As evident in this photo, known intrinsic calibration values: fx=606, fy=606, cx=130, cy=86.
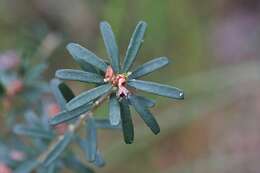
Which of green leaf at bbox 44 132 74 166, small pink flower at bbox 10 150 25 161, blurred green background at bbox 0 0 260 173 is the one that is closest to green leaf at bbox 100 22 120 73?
green leaf at bbox 44 132 74 166

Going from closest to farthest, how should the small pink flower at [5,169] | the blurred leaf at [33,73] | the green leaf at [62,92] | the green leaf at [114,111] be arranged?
the green leaf at [114,111] < the green leaf at [62,92] < the small pink flower at [5,169] < the blurred leaf at [33,73]

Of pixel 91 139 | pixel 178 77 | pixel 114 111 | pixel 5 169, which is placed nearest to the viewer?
pixel 114 111

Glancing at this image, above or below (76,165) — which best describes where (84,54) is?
above

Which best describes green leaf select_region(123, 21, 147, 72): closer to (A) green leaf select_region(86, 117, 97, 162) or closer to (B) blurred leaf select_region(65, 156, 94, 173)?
(A) green leaf select_region(86, 117, 97, 162)

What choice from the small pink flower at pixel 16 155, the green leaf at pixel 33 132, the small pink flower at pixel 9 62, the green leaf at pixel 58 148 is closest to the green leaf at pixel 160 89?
the green leaf at pixel 58 148

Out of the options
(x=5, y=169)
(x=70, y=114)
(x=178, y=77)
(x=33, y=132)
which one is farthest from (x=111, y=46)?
(x=178, y=77)

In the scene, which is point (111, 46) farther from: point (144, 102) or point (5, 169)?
point (5, 169)

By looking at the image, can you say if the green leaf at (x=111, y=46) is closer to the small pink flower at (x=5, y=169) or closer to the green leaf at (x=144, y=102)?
the green leaf at (x=144, y=102)
